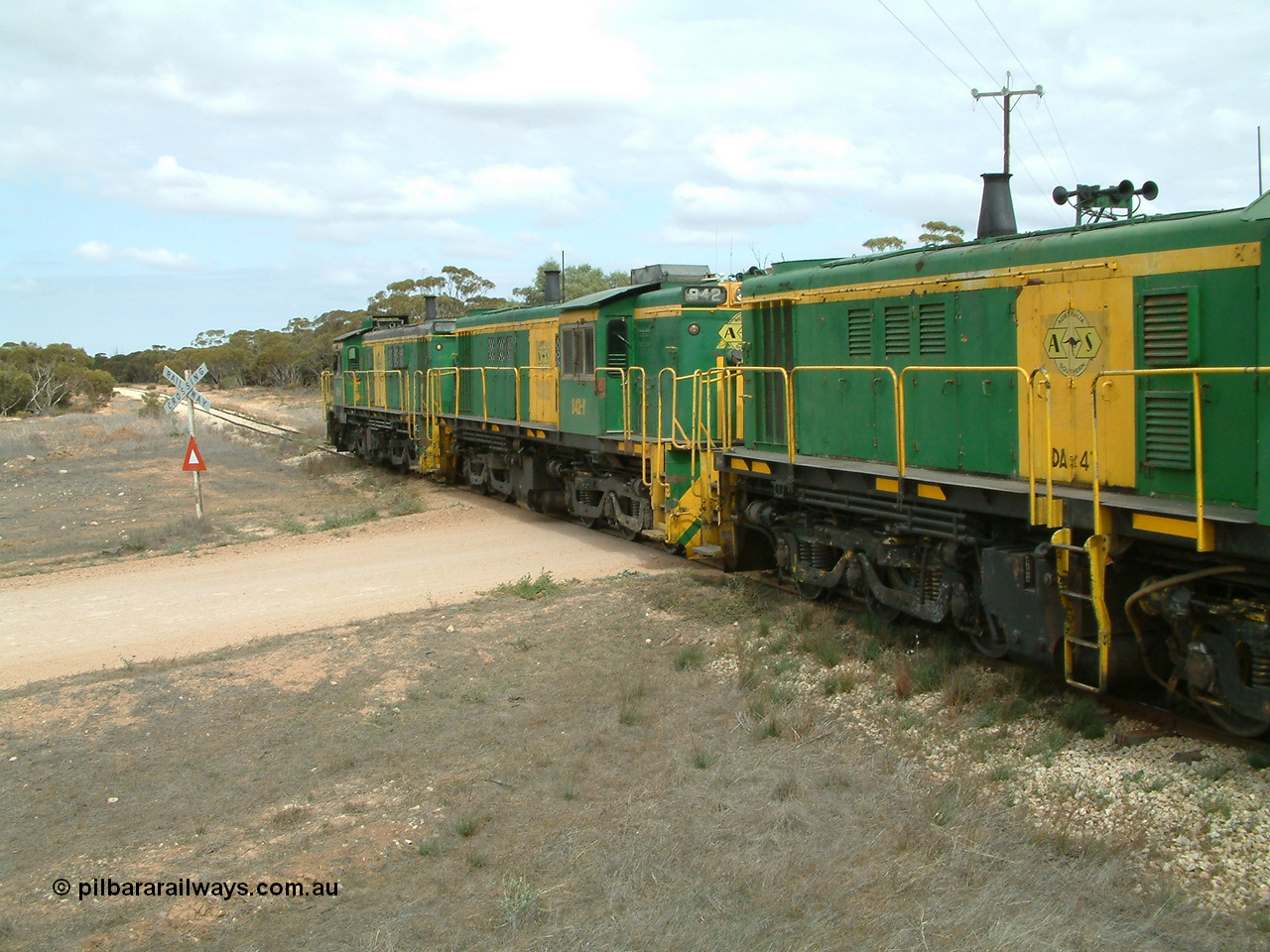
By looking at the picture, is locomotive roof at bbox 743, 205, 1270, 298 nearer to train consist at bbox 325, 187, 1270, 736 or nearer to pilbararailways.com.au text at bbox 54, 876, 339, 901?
train consist at bbox 325, 187, 1270, 736

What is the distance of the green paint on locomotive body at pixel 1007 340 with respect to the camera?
5.89 m

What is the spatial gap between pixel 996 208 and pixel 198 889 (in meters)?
7.39

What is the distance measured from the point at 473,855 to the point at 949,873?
2372mm

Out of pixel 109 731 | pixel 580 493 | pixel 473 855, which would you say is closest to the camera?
pixel 473 855

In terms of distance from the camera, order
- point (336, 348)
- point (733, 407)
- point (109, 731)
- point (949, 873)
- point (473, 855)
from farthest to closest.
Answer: point (336, 348) < point (733, 407) < point (109, 731) < point (473, 855) < point (949, 873)

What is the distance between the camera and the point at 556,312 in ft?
54.2

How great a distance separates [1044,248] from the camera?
716 centimetres

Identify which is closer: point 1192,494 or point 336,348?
point 1192,494

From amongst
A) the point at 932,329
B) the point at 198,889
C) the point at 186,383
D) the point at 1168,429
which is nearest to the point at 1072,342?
the point at 1168,429

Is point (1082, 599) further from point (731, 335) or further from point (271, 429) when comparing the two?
point (271, 429)

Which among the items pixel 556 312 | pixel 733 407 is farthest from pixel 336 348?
pixel 733 407

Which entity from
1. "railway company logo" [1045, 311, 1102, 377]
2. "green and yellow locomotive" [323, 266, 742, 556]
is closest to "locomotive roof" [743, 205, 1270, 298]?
"railway company logo" [1045, 311, 1102, 377]

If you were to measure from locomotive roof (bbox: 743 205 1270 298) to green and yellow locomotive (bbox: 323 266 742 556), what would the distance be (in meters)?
1.83

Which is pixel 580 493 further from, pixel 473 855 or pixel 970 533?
pixel 473 855
